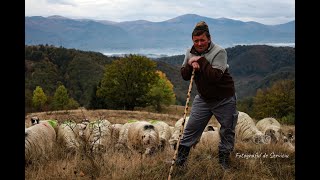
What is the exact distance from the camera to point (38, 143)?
24.0 feet

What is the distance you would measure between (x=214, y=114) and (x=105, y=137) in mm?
4183

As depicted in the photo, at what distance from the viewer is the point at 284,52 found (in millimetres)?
187375

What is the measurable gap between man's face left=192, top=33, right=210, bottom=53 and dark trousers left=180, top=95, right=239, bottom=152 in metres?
0.79

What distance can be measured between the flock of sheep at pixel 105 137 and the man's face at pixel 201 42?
77.6 inches

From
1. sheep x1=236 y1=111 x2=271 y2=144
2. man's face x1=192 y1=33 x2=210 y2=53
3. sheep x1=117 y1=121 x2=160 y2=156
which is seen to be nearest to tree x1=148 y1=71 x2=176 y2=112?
sheep x1=236 y1=111 x2=271 y2=144

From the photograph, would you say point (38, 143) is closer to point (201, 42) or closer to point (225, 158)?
point (225, 158)

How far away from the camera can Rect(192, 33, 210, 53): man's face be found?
5.19 meters

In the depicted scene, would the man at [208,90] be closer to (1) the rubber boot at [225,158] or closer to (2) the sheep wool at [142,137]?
(1) the rubber boot at [225,158]

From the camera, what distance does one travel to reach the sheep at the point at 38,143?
6461 mm

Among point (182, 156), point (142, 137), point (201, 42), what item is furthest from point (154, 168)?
point (142, 137)

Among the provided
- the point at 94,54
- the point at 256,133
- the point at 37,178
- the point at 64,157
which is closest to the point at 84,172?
the point at 37,178

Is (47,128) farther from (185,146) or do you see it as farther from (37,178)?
(185,146)

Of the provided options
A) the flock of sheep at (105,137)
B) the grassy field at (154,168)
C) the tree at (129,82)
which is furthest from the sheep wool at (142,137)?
the tree at (129,82)
